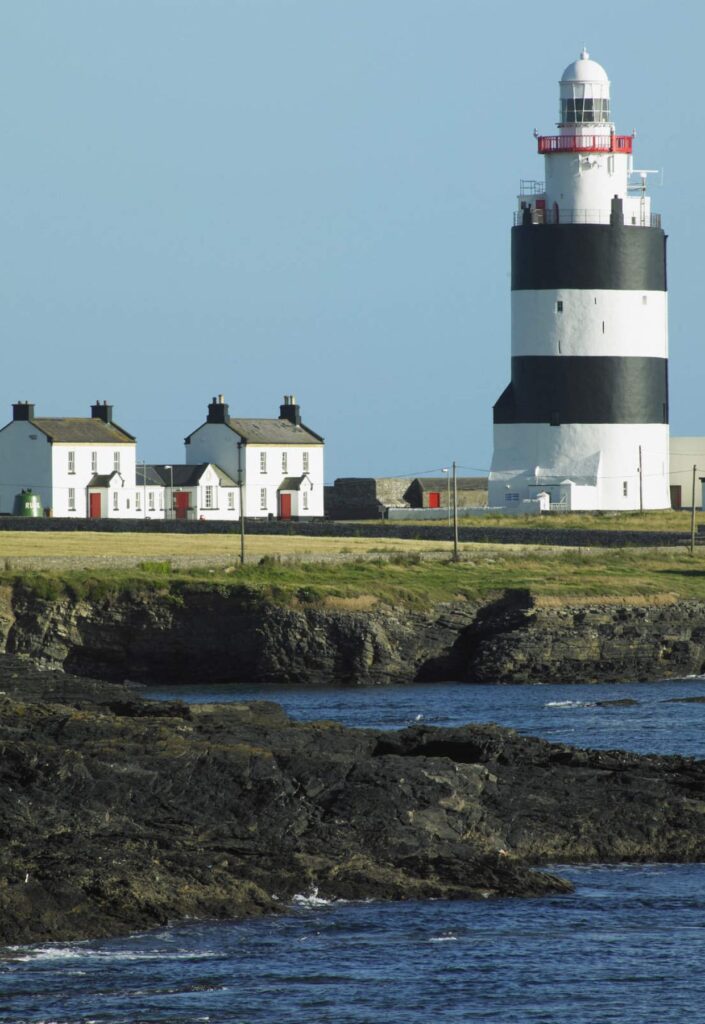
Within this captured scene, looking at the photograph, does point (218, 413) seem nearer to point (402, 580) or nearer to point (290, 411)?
point (290, 411)

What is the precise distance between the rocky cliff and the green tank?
96.9 ft

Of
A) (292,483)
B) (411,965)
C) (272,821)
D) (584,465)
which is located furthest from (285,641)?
(292,483)

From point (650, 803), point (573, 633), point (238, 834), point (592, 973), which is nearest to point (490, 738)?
point (650, 803)

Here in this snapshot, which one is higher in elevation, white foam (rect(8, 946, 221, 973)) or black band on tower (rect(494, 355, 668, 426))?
black band on tower (rect(494, 355, 668, 426))

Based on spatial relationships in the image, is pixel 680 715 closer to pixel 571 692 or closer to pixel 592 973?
pixel 571 692

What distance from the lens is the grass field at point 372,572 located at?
4044 cm

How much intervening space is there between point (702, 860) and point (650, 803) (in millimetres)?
884

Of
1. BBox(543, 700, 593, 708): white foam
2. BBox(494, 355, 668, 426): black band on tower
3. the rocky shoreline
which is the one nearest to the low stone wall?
BBox(494, 355, 668, 426): black band on tower

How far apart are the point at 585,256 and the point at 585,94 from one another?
15.6 feet

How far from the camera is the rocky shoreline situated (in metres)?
18.3

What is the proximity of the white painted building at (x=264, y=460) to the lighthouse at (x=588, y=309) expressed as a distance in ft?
48.5

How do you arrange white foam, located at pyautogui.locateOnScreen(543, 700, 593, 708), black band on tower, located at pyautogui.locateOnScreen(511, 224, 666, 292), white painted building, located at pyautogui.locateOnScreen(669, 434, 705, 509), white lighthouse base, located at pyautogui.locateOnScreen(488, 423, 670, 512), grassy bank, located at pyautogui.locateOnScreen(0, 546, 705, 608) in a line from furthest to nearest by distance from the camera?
white painted building, located at pyautogui.locateOnScreen(669, 434, 705, 509) < white lighthouse base, located at pyautogui.locateOnScreen(488, 423, 670, 512) < black band on tower, located at pyautogui.locateOnScreen(511, 224, 666, 292) < grassy bank, located at pyautogui.locateOnScreen(0, 546, 705, 608) < white foam, located at pyautogui.locateOnScreen(543, 700, 593, 708)

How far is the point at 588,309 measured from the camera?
59.8 meters

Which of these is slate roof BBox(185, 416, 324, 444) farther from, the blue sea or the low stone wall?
the blue sea
